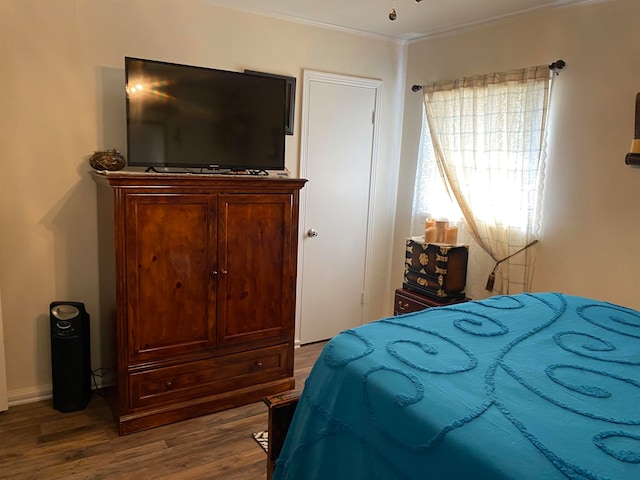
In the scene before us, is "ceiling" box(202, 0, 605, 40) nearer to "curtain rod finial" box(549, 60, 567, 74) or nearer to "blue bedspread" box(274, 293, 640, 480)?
"curtain rod finial" box(549, 60, 567, 74)

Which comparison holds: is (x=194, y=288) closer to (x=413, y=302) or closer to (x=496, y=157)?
(x=413, y=302)

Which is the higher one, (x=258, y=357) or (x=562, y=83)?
(x=562, y=83)

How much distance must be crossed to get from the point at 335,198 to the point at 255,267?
1.22 meters

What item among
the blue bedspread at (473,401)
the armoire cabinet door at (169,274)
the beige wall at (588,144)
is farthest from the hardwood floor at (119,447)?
the beige wall at (588,144)

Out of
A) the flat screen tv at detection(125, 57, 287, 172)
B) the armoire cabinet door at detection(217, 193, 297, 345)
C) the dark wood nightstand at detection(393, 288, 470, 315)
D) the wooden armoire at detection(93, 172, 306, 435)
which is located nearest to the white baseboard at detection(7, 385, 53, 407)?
the wooden armoire at detection(93, 172, 306, 435)

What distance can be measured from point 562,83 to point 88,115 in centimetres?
290

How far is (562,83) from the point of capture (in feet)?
9.70

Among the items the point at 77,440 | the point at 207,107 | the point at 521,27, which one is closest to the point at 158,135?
the point at 207,107

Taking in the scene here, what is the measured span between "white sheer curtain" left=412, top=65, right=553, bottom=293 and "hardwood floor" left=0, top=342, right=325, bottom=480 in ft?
6.36

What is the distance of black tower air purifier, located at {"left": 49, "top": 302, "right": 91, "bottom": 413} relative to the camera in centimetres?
281

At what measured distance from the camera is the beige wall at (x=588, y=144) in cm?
268

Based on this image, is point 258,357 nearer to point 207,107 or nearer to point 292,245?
point 292,245

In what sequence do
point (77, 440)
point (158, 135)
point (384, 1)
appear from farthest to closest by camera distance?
point (384, 1) < point (158, 135) < point (77, 440)

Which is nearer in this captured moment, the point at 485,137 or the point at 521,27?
the point at 521,27
